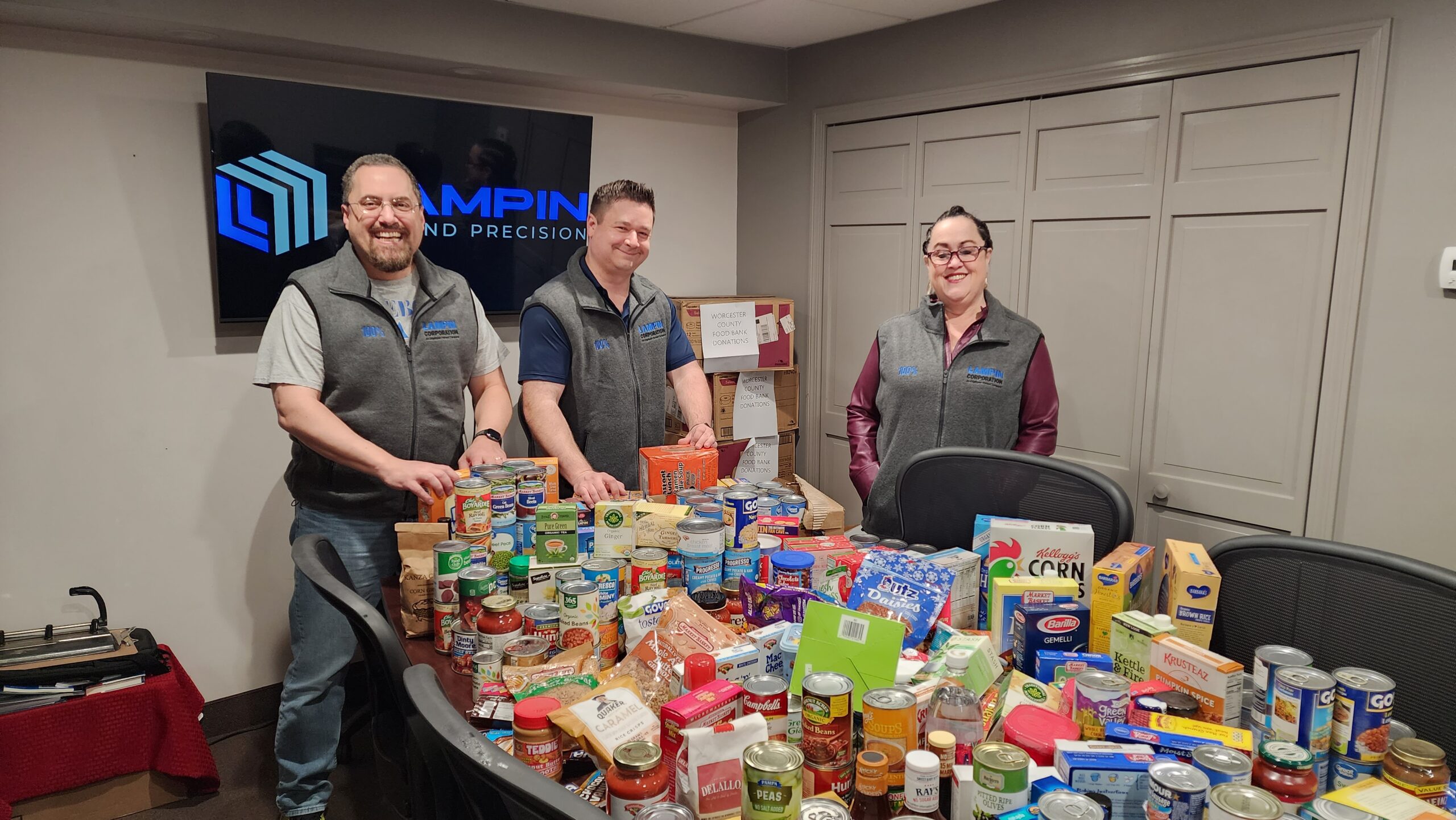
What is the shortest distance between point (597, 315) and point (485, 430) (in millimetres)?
528

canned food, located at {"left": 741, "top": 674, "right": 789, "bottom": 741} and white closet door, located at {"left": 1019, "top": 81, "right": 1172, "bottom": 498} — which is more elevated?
white closet door, located at {"left": 1019, "top": 81, "right": 1172, "bottom": 498}

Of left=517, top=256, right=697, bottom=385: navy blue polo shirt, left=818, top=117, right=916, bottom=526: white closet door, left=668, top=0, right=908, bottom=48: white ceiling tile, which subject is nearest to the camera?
left=517, top=256, right=697, bottom=385: navy blue polo shirt

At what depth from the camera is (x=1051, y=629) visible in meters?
1.53

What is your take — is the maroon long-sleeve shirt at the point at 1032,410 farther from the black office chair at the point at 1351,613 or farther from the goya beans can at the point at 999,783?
the goya beans can at the point at 999,783

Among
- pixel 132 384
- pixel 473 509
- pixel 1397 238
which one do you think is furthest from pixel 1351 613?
pixel 132 384

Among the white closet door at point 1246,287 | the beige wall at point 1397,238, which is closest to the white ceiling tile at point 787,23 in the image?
the beige wall at point 1397,238

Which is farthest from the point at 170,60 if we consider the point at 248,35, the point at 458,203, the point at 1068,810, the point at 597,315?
the point at 1068,810

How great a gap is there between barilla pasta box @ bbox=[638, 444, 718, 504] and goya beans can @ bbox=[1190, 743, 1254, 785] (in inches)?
52.4

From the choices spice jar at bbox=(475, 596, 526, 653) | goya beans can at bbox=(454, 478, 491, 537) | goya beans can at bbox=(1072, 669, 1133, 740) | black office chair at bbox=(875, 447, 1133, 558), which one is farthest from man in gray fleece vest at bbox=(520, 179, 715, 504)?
goya beans can at bbox=(1072, 669, 1133, 740)

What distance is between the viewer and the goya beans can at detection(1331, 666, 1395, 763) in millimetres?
1143

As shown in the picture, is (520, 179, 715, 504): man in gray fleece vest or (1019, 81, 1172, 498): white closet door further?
(1019, 81, 1172, 498): white closet door

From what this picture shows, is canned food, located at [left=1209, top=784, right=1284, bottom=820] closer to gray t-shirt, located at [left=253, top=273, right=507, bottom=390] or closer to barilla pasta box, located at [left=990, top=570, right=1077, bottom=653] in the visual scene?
barilla pasta box, located at [left=990, top=570, right=1077, bottom=653]

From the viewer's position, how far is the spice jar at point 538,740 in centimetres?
122

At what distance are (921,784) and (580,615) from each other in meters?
0.71
